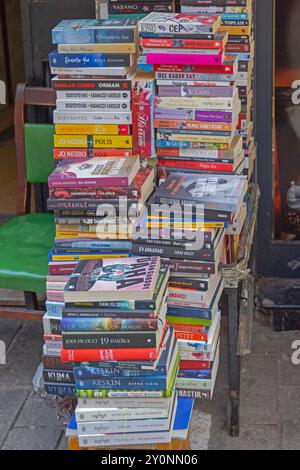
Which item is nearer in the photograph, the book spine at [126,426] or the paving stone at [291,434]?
the book spine at [126,426]

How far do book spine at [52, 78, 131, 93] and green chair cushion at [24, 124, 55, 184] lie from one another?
2.44 feet

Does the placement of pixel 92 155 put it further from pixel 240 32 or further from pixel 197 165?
pixel 240 32

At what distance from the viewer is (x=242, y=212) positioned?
463cm

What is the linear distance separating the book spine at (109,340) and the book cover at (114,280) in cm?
15

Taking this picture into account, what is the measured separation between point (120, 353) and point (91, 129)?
4.11 ft

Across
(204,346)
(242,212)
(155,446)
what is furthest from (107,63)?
(155,446)

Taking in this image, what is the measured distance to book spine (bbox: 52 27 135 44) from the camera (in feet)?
14.2

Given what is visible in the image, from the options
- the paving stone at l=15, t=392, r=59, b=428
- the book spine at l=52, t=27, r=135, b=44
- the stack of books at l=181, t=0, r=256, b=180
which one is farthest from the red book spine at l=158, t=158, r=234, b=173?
the paving stone at l=15, t=392, r=59, b=428

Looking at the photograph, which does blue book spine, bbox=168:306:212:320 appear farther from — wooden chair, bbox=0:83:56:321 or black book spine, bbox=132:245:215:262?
wooden chair, bbox=0:83:56:321

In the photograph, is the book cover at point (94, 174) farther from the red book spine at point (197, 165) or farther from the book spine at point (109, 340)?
the book spine at point (109, 340)

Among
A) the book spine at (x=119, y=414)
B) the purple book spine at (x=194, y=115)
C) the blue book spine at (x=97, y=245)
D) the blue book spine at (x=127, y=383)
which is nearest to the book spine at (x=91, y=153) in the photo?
the purple book spine at (x=194, y=115)

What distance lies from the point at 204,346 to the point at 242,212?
824 millimetres

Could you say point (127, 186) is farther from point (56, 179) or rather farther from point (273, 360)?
point (273, 360)

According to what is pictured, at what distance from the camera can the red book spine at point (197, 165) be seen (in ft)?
14.8
